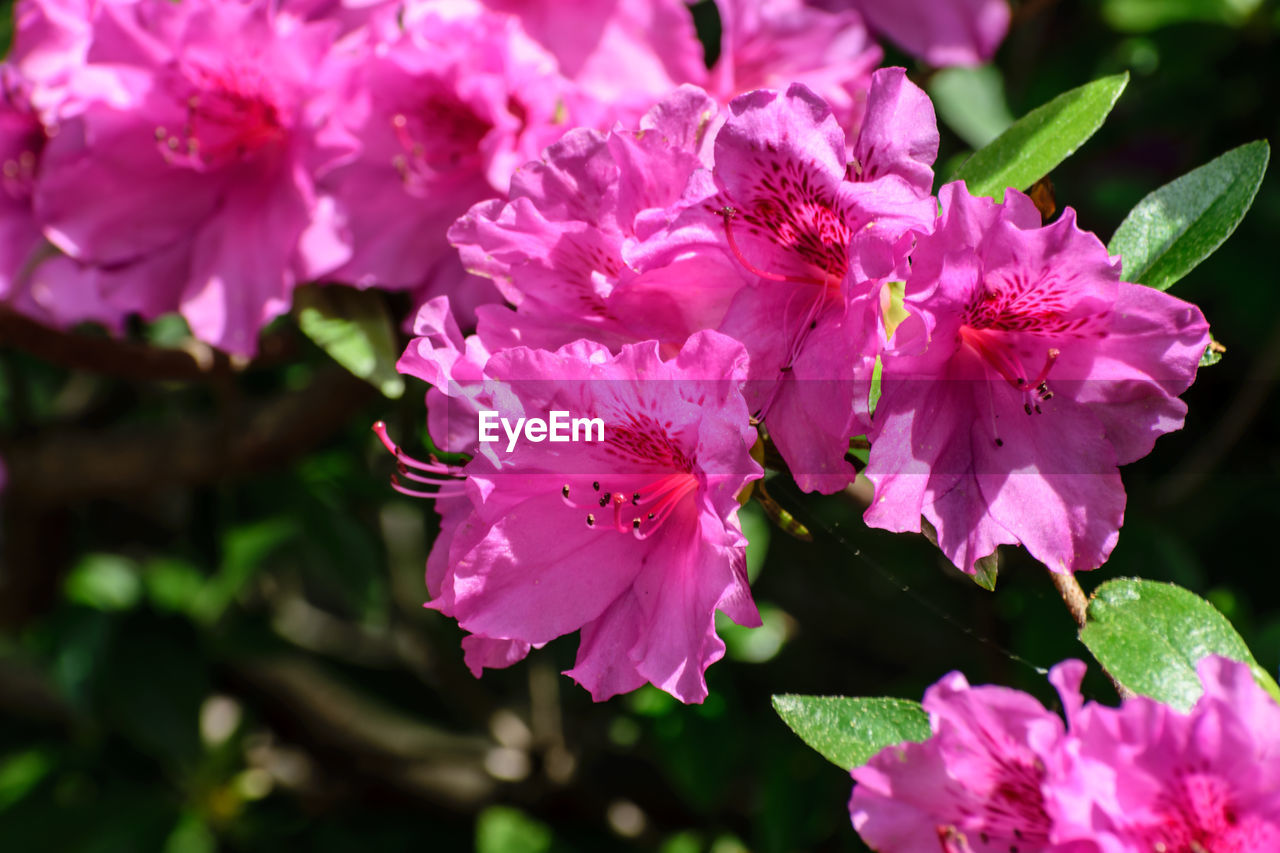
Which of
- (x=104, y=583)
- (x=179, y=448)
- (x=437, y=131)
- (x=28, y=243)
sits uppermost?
(x=437, y=131)

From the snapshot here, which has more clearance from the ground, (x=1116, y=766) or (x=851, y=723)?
(x=1116, y=766)

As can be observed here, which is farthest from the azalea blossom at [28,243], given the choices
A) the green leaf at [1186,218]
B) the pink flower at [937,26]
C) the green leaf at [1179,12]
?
the green leaf at [1179,12]

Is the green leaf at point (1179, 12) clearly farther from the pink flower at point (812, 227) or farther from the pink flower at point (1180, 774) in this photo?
the pink flower at point (1180, 774)

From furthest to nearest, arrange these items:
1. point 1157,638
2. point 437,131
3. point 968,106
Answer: point 968,106, point 437,131, point 1157,638

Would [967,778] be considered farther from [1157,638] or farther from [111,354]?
[111,354]

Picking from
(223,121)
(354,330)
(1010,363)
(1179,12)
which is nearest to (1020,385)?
(1010,363)

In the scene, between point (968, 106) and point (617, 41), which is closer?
point (617, 41)

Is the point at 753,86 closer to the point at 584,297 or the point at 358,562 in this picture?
the point at 584,297

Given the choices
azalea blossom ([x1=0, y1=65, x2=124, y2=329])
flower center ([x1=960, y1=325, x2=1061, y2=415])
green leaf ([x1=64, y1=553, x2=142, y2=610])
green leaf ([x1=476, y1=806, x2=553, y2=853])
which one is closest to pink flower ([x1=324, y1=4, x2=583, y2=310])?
azalea blossom ([x1=0, y1=65, x2=124, y2=329])
